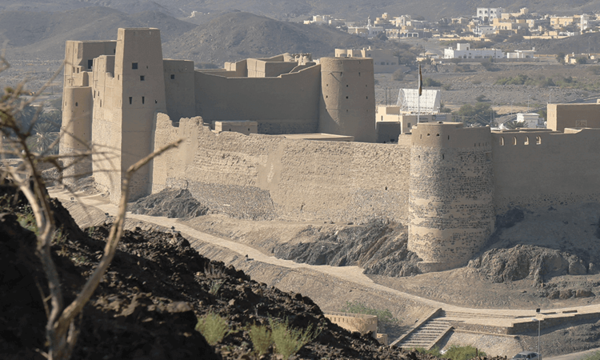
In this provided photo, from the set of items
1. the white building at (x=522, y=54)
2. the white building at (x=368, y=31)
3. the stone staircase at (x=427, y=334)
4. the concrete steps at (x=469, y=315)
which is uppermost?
the white building at (x=368, y=31)

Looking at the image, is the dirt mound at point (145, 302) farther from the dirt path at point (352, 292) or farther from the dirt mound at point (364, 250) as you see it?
the dirt mound at point (364, 250)

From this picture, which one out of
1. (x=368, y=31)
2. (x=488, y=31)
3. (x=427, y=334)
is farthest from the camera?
(x=488, y=31)

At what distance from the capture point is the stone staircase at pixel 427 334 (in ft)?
84.2

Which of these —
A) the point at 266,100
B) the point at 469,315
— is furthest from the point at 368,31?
the point at 469,315

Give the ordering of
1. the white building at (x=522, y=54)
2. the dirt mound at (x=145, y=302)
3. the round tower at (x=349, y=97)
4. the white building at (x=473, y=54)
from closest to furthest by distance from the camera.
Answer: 1. the dirt mound at (x=145, y=302)
2. the round tower at (x=349, y=97)
3. the white building at (x=522, y=54)
4. the white building at (x=473, y=54)

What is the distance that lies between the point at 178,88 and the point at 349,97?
6.32 meters

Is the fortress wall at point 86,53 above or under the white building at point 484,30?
under

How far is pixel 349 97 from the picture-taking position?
1617 inches

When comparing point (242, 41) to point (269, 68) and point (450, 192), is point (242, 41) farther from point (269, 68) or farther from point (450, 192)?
point (450, 192)

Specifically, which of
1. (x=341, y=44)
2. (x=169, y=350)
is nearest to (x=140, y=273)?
(x=169, y=350)

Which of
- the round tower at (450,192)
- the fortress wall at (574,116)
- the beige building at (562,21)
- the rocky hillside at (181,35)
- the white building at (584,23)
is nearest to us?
the round tower at (450,192)

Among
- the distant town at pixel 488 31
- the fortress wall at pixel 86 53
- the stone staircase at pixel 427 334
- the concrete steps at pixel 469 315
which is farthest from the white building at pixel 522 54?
the stone staircase at pixel 427 334

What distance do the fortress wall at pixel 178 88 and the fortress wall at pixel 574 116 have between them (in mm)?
13435

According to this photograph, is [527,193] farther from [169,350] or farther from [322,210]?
[169,350]
